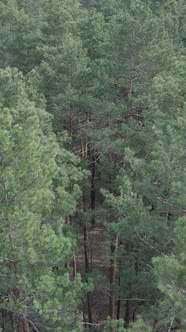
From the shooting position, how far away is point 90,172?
17.9m

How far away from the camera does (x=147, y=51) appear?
729 inches

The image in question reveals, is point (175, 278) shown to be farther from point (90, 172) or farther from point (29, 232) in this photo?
point (90, 172)

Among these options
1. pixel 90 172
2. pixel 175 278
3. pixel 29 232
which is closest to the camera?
pixel 175 278

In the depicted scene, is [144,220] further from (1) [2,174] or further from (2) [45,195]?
(1) [2,174]

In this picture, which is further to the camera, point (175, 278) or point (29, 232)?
point (29, 232)

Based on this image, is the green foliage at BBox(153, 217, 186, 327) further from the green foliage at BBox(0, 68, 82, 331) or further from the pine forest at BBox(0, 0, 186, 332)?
the green foliage at BBox(0, 68, 82, 331)

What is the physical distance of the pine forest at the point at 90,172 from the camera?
11570 millimetres

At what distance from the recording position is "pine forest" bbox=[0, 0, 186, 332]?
11.6 meters

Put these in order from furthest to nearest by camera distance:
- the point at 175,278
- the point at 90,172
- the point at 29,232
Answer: the point at 90,172, the point at 29,232, the point at 175,278

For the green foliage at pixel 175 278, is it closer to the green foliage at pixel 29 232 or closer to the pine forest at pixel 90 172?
the pine forest at pixel 90 172

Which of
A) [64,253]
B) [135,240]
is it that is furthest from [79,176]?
[64,253]

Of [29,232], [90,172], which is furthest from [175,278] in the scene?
[90,172]

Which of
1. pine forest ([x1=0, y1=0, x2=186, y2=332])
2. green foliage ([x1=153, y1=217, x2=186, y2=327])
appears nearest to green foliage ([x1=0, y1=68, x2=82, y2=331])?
pine forest ([x1=0, y1=0, x2=186, y2=332])

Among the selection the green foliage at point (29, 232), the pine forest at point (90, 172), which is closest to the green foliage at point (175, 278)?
the pine forest at point (90, 172)
